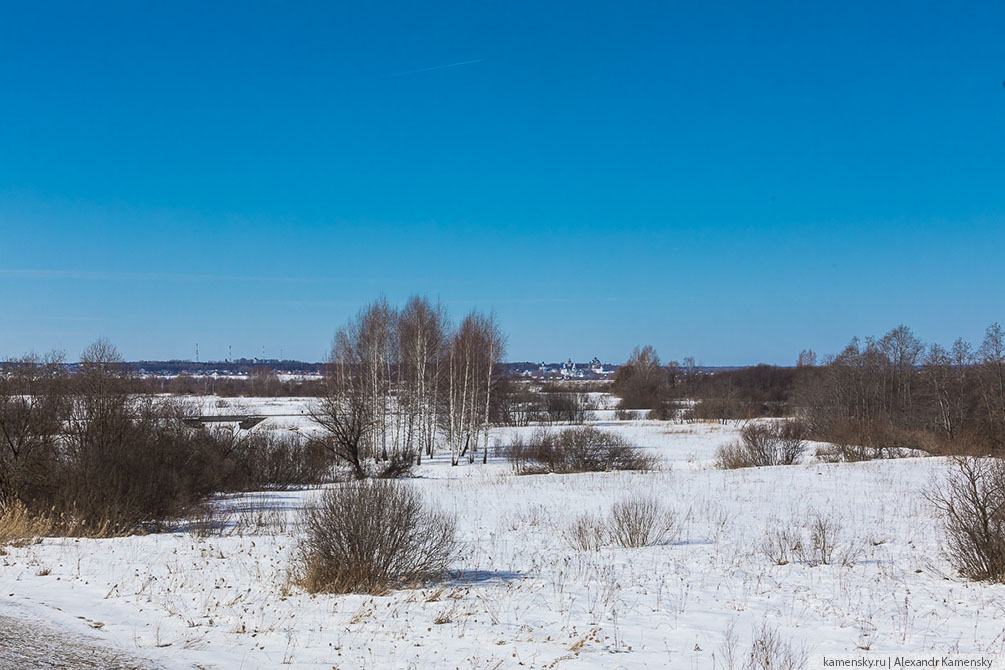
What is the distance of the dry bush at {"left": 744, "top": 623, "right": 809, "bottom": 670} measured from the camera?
248 inches

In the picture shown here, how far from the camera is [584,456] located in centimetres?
3634

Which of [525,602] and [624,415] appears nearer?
[525,602]

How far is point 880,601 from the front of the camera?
347 inches

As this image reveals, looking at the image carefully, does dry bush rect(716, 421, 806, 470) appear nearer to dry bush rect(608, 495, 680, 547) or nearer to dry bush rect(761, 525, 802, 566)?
dry bush rect(761, 525, 802, 566)

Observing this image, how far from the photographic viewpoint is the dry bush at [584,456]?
3575 centimetres

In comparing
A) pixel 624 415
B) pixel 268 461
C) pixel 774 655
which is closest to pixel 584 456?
pixel 268 461

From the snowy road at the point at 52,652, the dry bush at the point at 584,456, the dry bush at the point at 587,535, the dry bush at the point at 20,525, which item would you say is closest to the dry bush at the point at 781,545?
the dry bush at the point at 587,535

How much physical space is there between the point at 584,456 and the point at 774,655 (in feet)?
98.4

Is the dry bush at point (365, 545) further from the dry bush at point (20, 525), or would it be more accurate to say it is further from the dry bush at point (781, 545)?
the dry bush at point (20, 525)

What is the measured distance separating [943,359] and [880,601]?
58064mm

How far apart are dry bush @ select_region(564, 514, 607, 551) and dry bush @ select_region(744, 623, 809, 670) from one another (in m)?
5.98

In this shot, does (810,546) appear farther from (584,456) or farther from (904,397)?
(904,397)

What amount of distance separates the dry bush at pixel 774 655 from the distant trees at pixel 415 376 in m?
33.5

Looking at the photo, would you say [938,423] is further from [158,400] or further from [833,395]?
[158,400]
